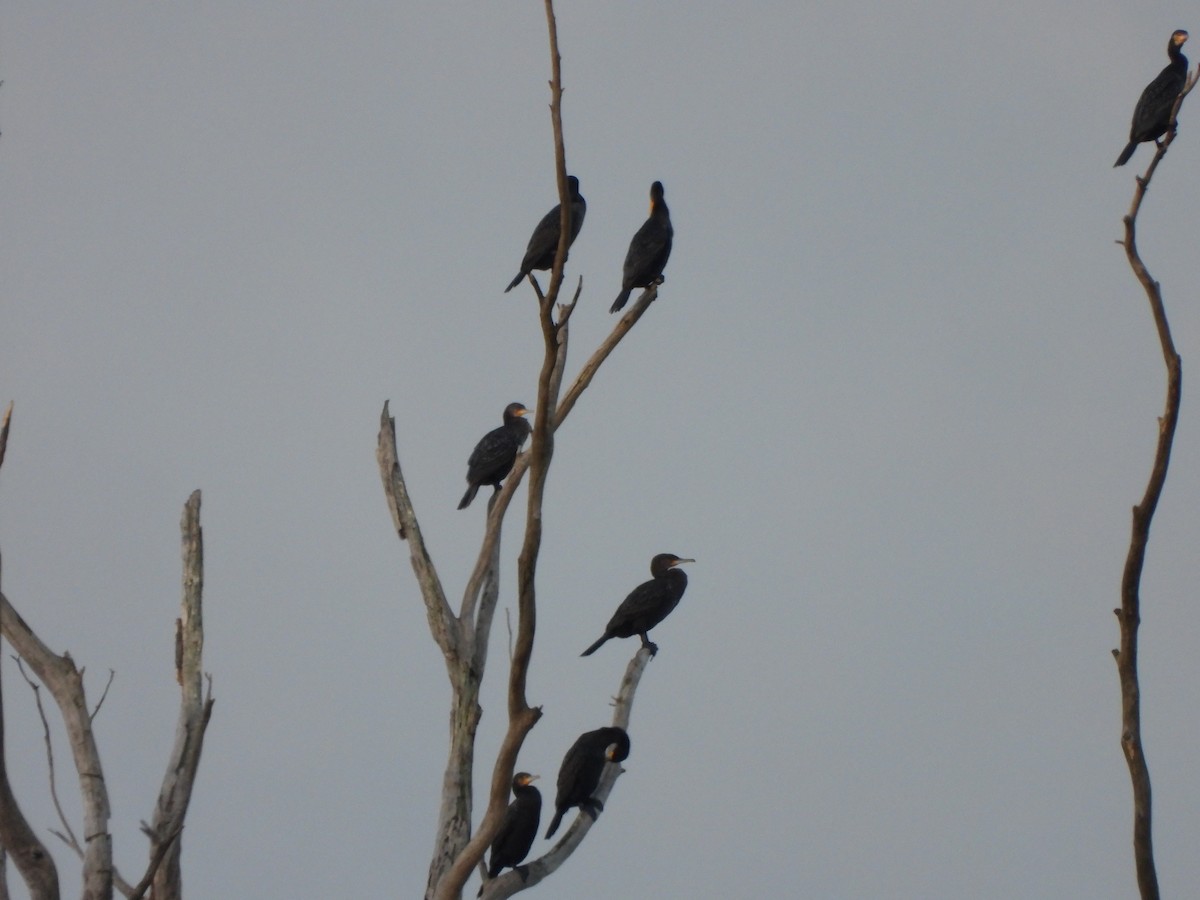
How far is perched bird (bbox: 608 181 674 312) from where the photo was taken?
10.6 metres

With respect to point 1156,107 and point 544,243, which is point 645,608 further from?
point 1156,107

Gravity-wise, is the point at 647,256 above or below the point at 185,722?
above

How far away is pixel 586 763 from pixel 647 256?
11.8 feet

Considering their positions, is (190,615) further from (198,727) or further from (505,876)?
(505,876)

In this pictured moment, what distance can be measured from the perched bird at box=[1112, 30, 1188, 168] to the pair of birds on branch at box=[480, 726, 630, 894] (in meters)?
6.02

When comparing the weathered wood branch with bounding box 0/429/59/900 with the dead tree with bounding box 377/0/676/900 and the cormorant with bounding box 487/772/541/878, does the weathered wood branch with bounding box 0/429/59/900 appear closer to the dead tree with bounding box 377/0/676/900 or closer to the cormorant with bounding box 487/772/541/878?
the dead tree with bounding box 377/0/676/900

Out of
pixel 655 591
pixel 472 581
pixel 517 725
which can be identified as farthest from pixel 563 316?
pixel 655 591

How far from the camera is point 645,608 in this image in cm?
1041

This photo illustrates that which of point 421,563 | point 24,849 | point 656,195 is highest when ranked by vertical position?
point 656,195

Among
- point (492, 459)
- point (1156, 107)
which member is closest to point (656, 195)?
point (492, 459)

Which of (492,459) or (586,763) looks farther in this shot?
(492,459)

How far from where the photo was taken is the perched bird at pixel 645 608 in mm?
10422

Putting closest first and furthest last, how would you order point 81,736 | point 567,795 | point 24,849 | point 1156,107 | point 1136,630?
point 1136,630 → point 24,849 → point 81,736 → point 567,795 → point 1156,107

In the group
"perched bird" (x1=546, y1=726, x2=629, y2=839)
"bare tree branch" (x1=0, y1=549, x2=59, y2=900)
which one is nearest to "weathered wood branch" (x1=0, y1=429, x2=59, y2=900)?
"bare tree branch" (x1=0, y1=549, x2=59, y2=900)
